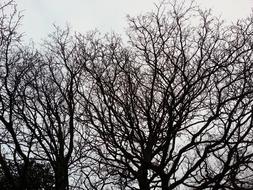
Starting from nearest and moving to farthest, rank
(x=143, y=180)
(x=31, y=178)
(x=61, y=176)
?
(x=143, y=180) < (x=61, y=176) < (x=31, y=178)

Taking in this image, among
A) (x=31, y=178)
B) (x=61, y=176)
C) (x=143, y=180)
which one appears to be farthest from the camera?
(x=31, y=178)

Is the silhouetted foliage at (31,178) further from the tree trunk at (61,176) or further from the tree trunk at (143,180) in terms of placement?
the tree trunk at (143,180)

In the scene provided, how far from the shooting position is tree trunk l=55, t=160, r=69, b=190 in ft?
35.3

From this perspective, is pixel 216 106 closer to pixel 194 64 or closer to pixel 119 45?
pixel 194 64

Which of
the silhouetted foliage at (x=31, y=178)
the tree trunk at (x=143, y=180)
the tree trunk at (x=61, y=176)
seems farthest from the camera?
the tree trunk at (x=61, y=176)

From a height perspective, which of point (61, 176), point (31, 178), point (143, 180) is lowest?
point (143, 180)

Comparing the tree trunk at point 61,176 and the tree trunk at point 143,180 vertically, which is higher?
the tree trunk at point 61,176

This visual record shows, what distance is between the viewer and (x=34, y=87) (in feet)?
42.9

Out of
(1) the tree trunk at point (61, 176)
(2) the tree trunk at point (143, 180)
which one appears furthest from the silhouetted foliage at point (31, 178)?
(2) the tree trunk at point (143, 180)

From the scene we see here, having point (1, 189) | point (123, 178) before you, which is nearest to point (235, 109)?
point (123, 178)

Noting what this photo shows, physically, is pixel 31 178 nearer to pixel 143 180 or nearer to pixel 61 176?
pixel 61 176

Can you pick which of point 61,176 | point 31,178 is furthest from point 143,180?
point 31,178

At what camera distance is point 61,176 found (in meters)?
11.0

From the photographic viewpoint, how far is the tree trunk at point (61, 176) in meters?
10.8
